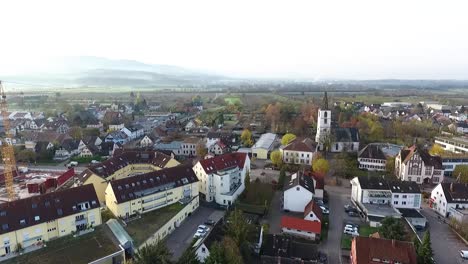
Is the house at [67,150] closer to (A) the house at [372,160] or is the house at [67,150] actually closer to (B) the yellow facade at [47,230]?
(B) the yellow facade at [47,230]

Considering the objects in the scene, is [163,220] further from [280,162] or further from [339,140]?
[339,140]

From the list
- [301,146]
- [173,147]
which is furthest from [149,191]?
[301,146]

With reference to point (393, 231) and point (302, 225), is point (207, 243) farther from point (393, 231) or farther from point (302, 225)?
point (393, 231)

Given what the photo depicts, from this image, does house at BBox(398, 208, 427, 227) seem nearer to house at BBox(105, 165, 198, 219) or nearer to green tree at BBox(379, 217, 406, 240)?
green tree at BBox(379, 217, 406, 240)

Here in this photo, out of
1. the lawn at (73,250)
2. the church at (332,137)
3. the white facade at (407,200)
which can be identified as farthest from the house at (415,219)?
the lawn at (73,250)

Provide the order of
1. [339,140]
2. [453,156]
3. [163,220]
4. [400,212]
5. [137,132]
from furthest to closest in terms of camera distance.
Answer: [137,132], [339,140], [453,156], [400,212], [163,220]

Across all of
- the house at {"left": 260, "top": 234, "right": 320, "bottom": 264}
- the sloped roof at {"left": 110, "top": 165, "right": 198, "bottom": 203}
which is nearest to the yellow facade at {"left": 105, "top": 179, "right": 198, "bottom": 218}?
the sloped roof at {"left": 110, "top": 165, "right": 198, "bottom": 203}

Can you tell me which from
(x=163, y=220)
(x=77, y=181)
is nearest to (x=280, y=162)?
(x=163, y=220)
